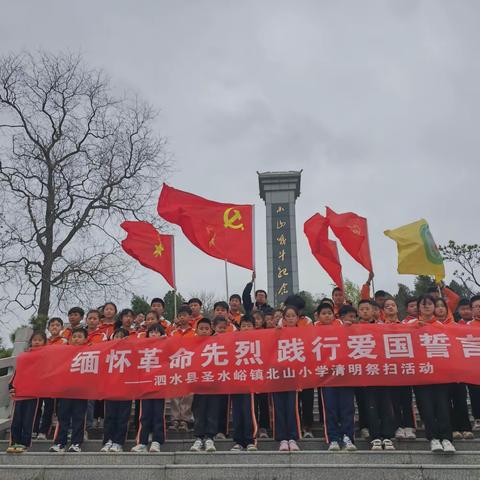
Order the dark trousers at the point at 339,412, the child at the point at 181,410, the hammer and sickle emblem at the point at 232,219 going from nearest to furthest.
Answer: the dark trousers at the point at 339,412, the child at the point at 181,410, the hammer and sickle emblem at the point at 232,219

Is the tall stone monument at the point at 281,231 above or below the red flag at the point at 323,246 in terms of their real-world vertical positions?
above

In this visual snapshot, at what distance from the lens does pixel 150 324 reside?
6.87 m

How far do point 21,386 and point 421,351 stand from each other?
5040mm

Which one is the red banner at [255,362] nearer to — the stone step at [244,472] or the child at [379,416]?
the child at [379,416]

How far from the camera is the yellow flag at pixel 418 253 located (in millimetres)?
7559

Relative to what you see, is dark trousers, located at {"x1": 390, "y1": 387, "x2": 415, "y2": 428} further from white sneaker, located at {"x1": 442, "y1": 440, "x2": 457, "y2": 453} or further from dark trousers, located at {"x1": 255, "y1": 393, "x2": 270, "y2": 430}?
dark trousers, located at {"x1": 255, "y1": 393, "x2": 270, "y2": 430}

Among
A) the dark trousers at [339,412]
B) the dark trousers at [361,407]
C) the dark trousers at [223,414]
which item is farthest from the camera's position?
the dark trousers at [223,414]

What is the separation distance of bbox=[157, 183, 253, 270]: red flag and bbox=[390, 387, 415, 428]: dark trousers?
326 cm

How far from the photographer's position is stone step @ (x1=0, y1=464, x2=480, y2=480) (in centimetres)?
452

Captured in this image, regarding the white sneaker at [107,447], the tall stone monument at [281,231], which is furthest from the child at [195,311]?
the tall stone monument at [281,231]

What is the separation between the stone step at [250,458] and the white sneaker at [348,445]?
9 centimetres

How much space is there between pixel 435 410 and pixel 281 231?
24109 millimetres

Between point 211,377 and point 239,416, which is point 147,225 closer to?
point 211,377

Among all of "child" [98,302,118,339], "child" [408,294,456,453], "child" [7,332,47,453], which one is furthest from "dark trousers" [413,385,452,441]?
"child" [7,332,47,453]
